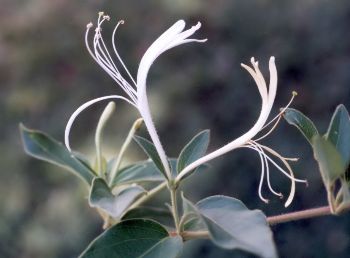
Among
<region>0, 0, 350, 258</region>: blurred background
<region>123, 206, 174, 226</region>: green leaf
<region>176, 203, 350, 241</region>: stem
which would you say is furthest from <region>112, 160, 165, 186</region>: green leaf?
<region>0, 0, 350, 258</region>: blurred background

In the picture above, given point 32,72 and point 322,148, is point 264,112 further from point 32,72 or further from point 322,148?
point 32,72

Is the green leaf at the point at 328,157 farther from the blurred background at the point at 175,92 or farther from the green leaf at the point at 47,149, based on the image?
the blurred background at the point at 175,92

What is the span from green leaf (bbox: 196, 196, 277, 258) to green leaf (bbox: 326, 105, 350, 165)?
0.09 meters

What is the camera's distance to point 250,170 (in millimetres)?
1830

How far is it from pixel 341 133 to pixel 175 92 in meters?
1.42

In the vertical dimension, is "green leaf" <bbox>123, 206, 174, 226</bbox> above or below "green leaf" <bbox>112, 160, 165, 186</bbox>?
below

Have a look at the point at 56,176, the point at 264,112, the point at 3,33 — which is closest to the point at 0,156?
the point at 56,176

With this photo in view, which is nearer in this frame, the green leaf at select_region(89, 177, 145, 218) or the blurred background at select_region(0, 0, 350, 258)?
the green leaf at select_region(89, 177, 145, 218)

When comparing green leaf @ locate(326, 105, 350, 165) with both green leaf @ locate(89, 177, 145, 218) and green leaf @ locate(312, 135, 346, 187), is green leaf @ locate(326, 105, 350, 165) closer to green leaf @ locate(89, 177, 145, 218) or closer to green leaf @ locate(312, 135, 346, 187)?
green leaf @ locate(312, 135, 346, 187)

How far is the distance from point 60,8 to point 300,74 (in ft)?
2.43

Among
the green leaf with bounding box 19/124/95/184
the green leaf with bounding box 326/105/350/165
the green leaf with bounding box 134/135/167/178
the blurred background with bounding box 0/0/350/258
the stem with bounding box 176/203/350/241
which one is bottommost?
the blurred background with bounding box 0/0/350/258

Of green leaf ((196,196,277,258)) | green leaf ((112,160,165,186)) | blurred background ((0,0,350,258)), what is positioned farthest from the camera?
blurred background ((0,0,350,258))

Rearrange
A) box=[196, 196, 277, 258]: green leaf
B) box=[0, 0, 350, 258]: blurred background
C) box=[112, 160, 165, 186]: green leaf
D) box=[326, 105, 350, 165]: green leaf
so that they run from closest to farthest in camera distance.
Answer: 1. box=[196, 196, 277, 258]: green leaf
2. box=[326, 105, 350, 165]: green leaf
3. box=[112, 160, 165, 186]: green leaf
4. box=[0, 0, 350, 258]: blurred background

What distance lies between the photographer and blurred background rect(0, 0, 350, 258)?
175 cm
